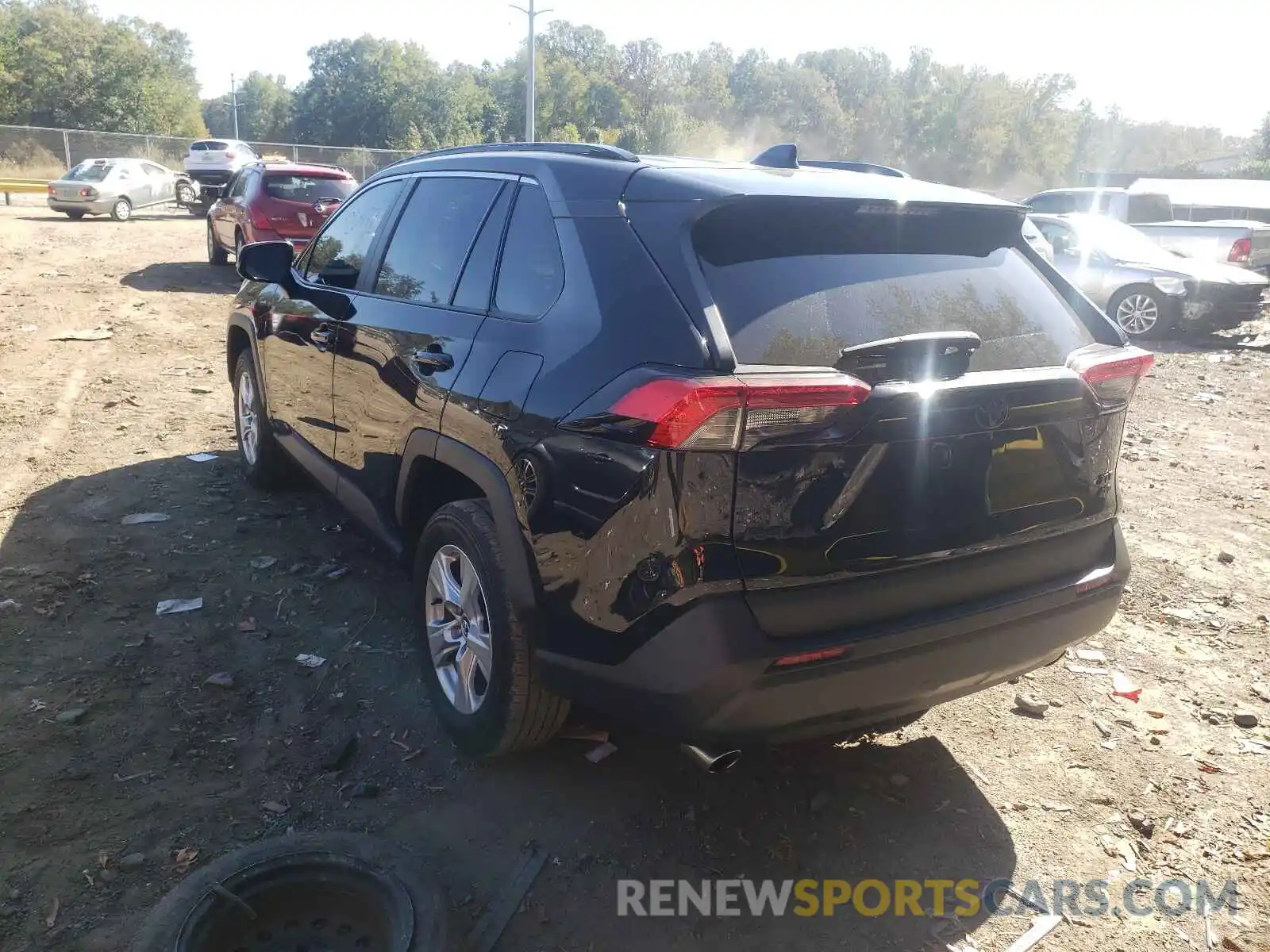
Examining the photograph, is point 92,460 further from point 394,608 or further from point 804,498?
point 804,498

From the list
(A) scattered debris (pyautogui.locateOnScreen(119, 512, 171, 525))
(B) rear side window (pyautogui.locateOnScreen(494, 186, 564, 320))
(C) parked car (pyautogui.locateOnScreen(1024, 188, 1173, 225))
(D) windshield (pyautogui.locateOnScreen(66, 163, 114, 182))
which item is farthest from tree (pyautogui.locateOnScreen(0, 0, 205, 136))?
(B) rear side window (pyautogui.locateOnScreen(494, 186, 564, 320))

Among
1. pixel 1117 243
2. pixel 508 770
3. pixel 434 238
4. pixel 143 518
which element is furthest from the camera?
pixel 1117 243

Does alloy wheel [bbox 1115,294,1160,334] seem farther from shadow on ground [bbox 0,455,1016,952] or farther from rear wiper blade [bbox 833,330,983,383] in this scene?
rear wiper blade [bbox 833,330,983,383]

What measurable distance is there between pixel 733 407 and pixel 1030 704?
7.36 ft

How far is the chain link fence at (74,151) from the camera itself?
3397 cm

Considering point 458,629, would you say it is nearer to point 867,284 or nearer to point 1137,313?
point 867,284

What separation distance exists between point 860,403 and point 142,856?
231cm

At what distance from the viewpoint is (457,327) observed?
3.25 meters

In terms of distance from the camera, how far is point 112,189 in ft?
79.4

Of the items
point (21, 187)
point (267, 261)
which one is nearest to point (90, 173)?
point (21, 187)

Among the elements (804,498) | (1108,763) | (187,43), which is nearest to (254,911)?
(804,498)

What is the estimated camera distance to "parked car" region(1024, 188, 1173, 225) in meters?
17.4

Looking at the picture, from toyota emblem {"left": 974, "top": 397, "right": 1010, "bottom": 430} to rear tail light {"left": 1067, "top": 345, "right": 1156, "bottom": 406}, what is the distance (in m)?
0.37

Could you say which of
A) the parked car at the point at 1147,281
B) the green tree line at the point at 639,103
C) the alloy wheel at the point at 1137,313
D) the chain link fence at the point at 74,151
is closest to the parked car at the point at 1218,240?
the parked car at the point at 1147,281
